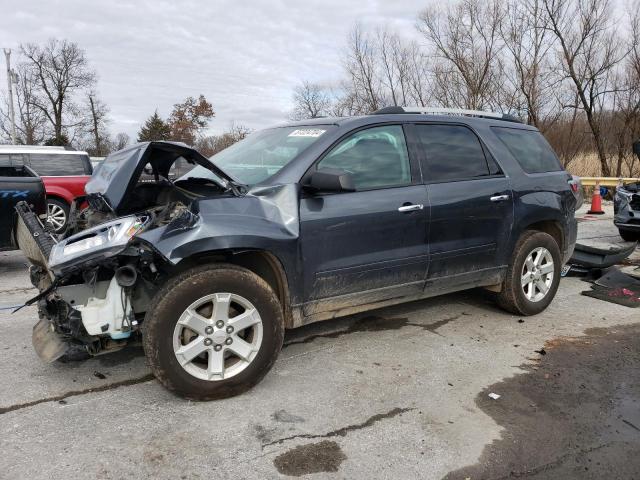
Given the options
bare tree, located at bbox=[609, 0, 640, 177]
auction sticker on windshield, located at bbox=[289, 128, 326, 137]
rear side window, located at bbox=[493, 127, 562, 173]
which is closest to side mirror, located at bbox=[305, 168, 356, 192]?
auction sticker on windshield, located at bbox=[289, 128, 326, 137]

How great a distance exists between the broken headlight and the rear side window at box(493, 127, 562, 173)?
331 centimetres

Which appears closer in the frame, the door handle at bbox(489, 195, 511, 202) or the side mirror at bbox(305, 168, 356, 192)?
the side mirror at bbox(305, 168, 356, 192)

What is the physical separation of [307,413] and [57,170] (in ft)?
32.8

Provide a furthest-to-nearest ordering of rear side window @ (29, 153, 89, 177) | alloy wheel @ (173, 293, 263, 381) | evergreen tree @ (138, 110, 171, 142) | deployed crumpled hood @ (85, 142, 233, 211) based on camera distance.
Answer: evergreen tree @ (138, 110, 171, 142) < rear side window @ (29, 153, 89, 177) < deployed crumpled hood @ (85, 142, 233, 211) < alloy wheel @ (173, 293, 263, 381)

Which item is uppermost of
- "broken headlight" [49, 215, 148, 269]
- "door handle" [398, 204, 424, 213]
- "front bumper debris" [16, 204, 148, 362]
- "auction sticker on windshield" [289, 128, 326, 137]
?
"auction sticker on windshield" [289, 128, 326, 137]

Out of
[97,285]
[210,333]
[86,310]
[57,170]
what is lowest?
[210,333]

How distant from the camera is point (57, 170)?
35.9 feet

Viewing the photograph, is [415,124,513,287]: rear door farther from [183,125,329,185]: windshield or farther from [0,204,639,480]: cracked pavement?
[183,125,329,185]: windshield

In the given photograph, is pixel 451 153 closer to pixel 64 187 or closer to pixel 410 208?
pixel 410 208

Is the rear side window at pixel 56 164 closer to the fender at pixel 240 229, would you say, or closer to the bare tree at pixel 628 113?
the fender at pixel 240 229

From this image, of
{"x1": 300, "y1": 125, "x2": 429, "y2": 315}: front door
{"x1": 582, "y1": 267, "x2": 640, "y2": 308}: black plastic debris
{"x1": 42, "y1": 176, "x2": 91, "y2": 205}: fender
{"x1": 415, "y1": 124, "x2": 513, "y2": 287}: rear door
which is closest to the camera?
{"x1": 300, "y1": 125, "x2": 429, "y2": 315}: front door

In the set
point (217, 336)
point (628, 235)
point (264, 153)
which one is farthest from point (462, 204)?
point (628, 235)

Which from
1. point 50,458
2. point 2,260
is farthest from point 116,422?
point 2,260

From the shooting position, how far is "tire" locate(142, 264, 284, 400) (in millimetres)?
2928
